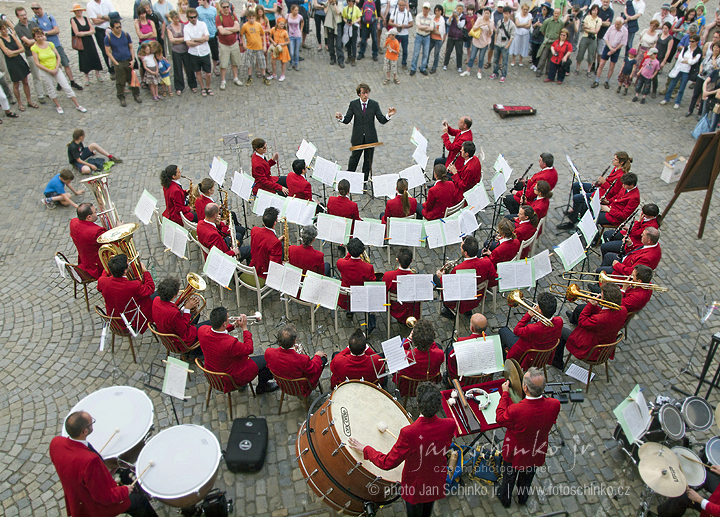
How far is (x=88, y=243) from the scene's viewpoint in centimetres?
803

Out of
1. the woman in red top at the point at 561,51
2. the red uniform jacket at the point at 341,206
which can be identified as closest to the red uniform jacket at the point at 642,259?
the red uniform jacket at the point at 341,206

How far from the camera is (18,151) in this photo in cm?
1236

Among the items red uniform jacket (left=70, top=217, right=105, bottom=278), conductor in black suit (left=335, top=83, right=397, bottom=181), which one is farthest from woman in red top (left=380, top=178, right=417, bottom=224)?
red uniform jacket (left=70, top=217, right=105, bottom=278)

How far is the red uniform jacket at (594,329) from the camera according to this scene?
272 inches

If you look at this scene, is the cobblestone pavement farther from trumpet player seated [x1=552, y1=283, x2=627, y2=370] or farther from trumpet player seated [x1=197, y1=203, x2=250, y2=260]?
trumpet player seated [x1=197, y1=203, x2=250, y2=260]

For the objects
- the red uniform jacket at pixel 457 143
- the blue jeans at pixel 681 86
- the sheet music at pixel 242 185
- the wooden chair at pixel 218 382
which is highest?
the blue jeans at pixel 681 86

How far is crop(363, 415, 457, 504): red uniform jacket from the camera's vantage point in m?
4.93

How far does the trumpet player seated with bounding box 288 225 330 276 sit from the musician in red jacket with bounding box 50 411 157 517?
386 cm

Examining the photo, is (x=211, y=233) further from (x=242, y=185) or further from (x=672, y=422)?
(x=672, y=422)

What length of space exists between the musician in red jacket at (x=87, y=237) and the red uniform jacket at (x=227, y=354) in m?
2.88

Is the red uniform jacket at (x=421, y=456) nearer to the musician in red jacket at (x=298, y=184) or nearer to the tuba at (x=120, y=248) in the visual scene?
the tuba at (x=120, y=248)

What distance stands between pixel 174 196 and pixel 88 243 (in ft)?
5.51

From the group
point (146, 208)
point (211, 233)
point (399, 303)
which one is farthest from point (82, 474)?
point (146, 208)

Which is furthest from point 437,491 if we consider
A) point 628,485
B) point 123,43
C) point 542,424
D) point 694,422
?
point 123,43
